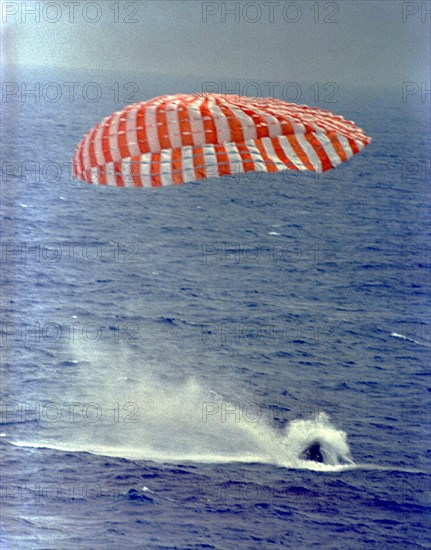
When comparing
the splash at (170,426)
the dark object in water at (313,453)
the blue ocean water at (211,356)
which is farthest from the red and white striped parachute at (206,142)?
the dark object in water at (313,453)

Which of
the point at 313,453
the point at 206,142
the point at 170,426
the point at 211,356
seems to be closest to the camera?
the point at 206,142

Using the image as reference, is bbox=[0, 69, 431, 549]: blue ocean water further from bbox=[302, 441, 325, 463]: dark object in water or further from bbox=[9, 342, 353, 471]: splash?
bbox=[302, 441, 325, 463]: dark object in water

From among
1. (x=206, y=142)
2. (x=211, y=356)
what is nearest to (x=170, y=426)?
(x=211, y=356)

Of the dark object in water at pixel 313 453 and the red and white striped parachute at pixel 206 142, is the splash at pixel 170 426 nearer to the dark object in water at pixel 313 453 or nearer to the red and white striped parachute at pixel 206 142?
the dark object in water at pixel 313 453

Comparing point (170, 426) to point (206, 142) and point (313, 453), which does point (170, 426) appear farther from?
point (206, 142)

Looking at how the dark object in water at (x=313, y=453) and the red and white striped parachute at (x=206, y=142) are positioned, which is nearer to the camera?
the red and white striped parachute at (x=206, y=142)

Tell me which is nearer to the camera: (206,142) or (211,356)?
(206,142)

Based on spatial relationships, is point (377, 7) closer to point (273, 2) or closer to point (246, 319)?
point (273, 2)

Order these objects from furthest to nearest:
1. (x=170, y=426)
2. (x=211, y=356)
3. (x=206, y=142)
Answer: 1. (x=211, y=356)
2. (x=170, y=426)
3. (x=206, y=142)
